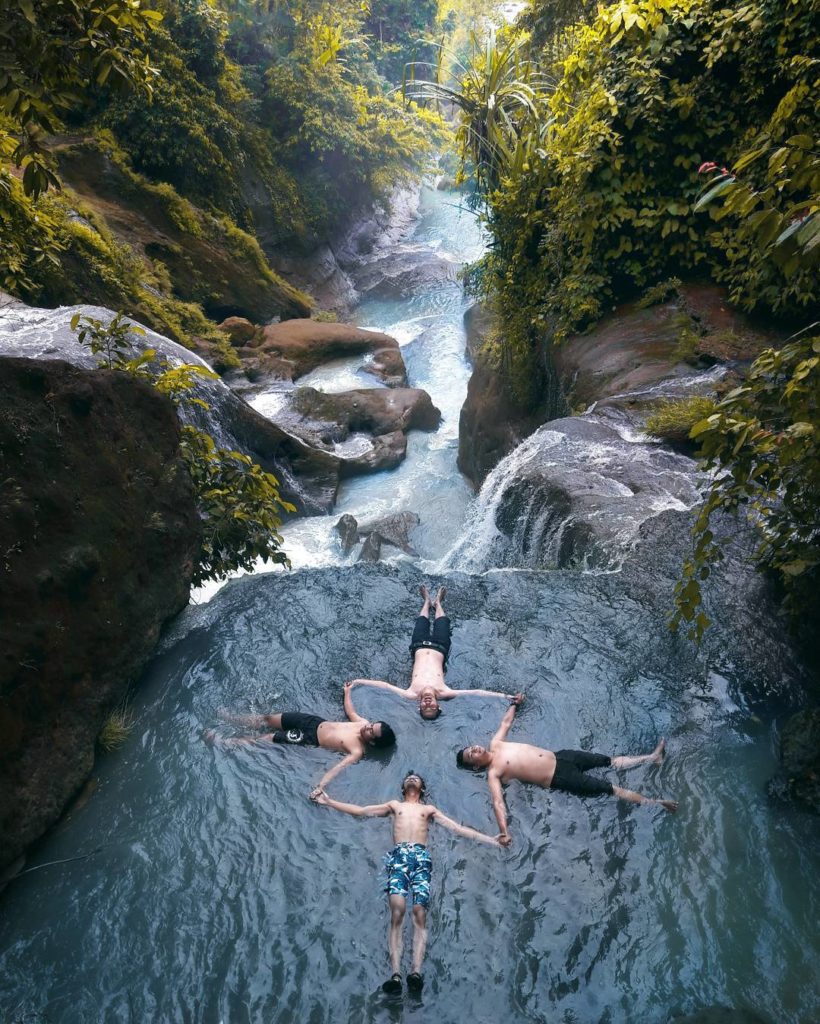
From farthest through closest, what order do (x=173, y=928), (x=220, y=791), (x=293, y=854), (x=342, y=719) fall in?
(x=342, y=719) < (x=220, y=791) < (x=293, y=854) < (x=173, y=928)

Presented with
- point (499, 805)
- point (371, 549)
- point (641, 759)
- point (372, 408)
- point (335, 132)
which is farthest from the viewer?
point (335, 132)

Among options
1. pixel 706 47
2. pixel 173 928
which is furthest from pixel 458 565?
pixel 706 47

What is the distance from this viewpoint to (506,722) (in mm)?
5586

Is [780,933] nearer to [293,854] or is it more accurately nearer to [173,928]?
[293,854]

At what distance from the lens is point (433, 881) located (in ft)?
14.6

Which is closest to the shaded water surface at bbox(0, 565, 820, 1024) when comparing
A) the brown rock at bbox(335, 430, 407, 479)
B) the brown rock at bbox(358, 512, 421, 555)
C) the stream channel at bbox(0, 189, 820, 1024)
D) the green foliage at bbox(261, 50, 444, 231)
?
the stream channel at bbox(0, 189, 820, 1024)

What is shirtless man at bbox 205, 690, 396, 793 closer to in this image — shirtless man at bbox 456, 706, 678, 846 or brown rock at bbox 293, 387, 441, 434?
shirtless man at bbox 456, 706, 678, 846

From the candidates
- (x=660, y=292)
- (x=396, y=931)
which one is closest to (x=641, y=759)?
(x=396, y=931)

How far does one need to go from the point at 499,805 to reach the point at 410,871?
0.83 meters

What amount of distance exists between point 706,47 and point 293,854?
9.69 m

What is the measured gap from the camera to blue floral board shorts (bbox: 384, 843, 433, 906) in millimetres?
4262

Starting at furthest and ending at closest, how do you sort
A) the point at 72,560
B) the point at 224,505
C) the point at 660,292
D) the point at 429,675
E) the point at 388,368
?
1. the point at 388,368
2. the point at 660,292
3. the point at 224,505
4. the point at 429,675
5. the point at 72,560

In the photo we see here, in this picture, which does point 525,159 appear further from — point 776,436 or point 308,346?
point 776,436

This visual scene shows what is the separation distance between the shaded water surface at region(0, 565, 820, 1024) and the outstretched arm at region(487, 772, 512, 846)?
0.10 meters
